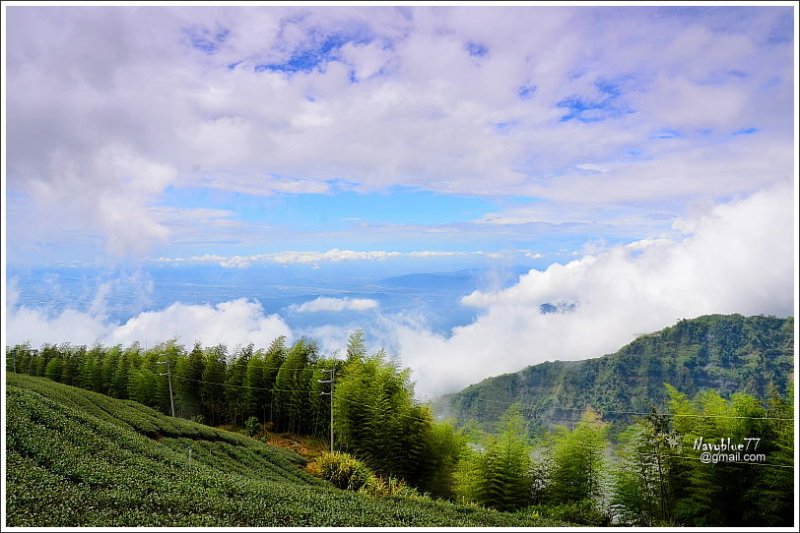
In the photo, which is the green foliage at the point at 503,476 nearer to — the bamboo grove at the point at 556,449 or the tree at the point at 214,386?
the bamboo grove at the point at 556,449

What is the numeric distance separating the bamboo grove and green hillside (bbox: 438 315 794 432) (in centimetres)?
250

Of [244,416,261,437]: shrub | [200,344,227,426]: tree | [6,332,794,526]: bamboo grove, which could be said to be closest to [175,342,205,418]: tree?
[200,344,227,426]: tree

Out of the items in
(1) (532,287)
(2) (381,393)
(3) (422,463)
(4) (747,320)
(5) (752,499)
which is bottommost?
(3) (422,463)

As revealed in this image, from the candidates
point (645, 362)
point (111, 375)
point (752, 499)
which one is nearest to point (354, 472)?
point (752, 499)

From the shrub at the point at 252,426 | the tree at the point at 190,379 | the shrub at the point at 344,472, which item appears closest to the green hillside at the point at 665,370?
the shrub at the point at 344,472

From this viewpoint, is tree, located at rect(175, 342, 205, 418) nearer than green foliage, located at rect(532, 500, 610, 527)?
No

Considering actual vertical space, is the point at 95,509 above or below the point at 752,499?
above

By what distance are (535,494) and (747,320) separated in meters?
10.3

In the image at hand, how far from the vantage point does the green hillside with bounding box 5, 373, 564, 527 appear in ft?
15.0

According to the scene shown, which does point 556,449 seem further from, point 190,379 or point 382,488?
point 190,379

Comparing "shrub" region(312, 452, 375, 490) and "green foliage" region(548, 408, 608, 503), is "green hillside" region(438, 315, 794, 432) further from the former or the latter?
"green foliage" region(548, 408, 608, 503)

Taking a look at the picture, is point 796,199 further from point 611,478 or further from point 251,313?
point 251,313

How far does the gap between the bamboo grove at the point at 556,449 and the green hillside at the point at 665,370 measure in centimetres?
250

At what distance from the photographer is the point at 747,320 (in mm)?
14758
